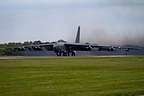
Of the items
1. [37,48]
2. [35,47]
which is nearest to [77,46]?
[37,48]

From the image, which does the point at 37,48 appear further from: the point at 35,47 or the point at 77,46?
the point at 77,46

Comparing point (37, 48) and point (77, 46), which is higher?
point (77, 46)

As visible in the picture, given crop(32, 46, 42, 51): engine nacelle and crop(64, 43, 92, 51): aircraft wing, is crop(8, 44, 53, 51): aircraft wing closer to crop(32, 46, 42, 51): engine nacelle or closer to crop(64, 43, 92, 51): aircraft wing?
crop(32, 46, 42, 51): engine nacelle

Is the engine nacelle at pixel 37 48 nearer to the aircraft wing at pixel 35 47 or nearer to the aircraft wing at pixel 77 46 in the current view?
the aircraft wing at pixel 35 47

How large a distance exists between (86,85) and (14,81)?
4796 mm

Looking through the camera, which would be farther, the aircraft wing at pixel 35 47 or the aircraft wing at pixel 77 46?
the aircraft wing at pixel 35 47

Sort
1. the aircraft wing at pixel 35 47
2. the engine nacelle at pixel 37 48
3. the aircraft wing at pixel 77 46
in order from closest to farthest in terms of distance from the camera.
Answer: the aircraft wing at pixel 77 46 < the engine nacelle at pixel 37 48 < the aircraft wing at pixel 35 47

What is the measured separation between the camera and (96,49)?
97.2 metres

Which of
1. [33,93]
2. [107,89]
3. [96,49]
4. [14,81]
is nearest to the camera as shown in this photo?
[33,93]

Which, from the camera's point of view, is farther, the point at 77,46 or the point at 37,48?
the point at 37,48

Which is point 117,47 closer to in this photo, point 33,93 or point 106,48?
point 106,48

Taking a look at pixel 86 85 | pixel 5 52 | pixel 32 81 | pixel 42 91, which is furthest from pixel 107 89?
pixel 5 52

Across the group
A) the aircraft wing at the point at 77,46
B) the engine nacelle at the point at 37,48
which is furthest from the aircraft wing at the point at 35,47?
the aircraft wing at the point at 77,46

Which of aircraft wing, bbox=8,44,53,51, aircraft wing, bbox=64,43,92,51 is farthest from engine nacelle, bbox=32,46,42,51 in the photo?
aircraft wing, bbox=64,43,92,51
